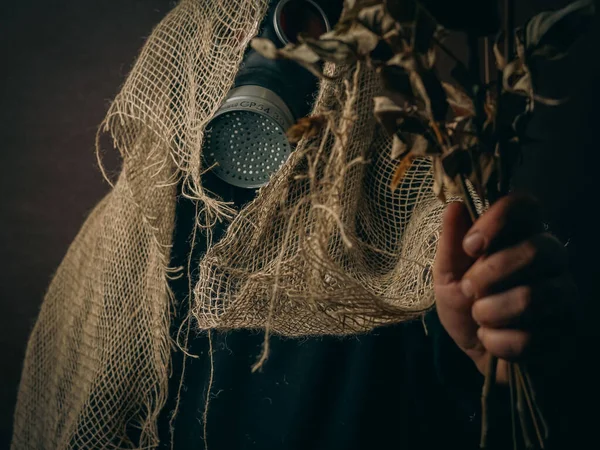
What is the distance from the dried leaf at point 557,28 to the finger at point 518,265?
0.42ft

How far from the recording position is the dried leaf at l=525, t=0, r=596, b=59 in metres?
0.35

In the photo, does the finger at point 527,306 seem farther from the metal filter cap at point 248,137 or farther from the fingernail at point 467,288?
the metal filter cap at point 248,137

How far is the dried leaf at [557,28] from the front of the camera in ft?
1.16

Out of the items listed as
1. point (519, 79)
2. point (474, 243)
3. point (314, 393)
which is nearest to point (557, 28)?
point (519, 79)

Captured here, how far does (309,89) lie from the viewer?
26.9 inches

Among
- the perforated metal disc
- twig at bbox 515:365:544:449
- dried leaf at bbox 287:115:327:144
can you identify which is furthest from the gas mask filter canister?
twig at bbox 515:365:544:449

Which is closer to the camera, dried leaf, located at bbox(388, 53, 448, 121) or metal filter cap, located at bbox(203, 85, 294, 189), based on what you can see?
dried leaf, located at bbox(388, 53, 448, 121)

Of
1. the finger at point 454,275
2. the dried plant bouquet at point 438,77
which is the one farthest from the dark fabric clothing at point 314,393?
the dried plant bouquet at point 438,77

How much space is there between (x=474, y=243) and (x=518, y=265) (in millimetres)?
35

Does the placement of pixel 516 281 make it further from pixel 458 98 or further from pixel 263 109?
pixel 263 109

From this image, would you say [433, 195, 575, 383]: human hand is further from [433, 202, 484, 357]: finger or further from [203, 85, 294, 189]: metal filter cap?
[203, 85, 294, 189]: metal filter cap

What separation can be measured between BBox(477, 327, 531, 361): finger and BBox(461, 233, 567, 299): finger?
3 cm

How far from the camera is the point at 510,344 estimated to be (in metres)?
0.40

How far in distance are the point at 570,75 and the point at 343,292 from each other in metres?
0.54
